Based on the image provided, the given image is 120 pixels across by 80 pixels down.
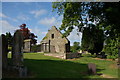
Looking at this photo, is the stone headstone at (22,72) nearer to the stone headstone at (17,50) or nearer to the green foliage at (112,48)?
the stone headstone at (17,50)


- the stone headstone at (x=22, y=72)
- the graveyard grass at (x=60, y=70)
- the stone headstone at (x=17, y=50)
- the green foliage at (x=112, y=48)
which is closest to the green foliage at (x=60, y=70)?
the graveyard grass at (x=60, y=70)

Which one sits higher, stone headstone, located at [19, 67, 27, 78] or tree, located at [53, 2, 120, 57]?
tree, located at [53, 2, 120, 57]

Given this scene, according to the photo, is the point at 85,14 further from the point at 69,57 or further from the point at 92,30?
the point at 69,57

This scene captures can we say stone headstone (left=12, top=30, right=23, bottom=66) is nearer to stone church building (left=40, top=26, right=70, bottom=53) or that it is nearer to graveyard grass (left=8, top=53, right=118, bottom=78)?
graveyard grass (left=8, top=53, right=118, bottom=78)

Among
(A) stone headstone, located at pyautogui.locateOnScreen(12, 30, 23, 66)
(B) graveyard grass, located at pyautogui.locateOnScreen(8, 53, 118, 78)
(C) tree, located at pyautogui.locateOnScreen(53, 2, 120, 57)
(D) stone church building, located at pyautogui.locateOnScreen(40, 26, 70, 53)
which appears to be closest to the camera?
(B) graveyard grass, located at pyautogui.locateOnScreen(8, 53, 118, 78)

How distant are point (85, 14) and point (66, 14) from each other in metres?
3.08

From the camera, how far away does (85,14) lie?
19.0 meters

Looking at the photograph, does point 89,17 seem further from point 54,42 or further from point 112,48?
point 54,42

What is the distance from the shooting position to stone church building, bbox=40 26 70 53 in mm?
27141

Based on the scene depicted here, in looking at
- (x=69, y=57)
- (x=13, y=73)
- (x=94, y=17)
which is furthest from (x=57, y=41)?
(x=13, y=73)

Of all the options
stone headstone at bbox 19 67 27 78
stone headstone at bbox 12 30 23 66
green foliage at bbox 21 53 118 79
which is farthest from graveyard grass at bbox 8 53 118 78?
stone headstone at bbox 12 30 23 66

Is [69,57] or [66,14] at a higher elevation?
[66,14]

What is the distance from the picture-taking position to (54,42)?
97.3 feet

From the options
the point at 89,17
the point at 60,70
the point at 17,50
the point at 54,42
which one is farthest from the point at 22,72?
the point at 54,42
